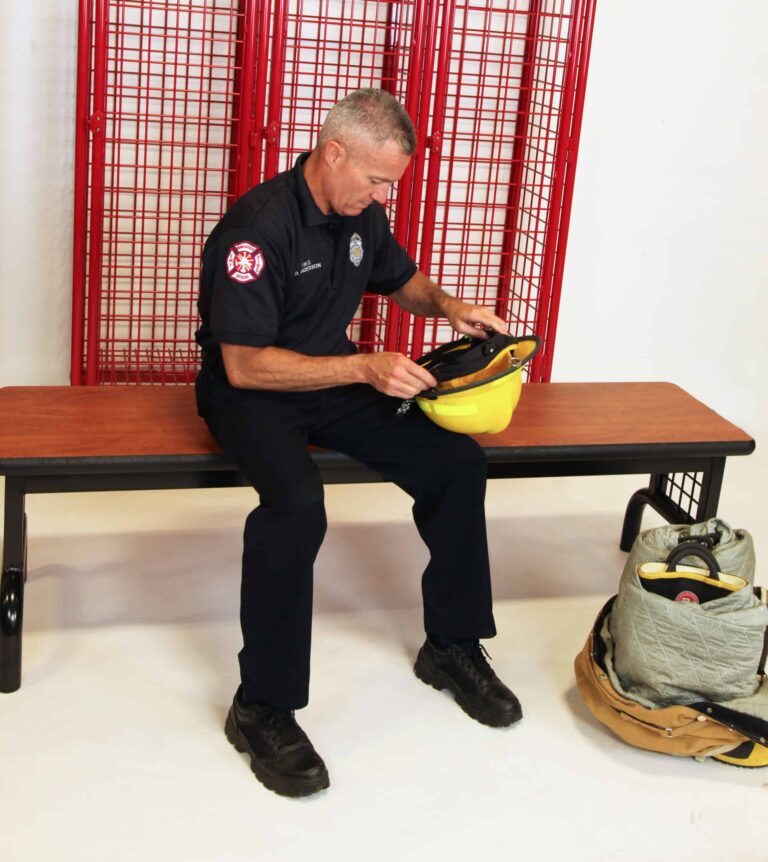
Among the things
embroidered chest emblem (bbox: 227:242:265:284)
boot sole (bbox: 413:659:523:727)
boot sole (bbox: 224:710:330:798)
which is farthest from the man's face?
→ boot sole (bbox: 224:710:330:798)

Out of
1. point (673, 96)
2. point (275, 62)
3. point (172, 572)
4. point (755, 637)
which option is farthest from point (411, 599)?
point (673, 96)

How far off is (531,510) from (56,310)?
78.1 inches

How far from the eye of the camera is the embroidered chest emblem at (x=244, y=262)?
2918 millimetres

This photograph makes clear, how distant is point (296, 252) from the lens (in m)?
3.06

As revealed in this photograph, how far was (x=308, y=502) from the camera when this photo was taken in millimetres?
2830

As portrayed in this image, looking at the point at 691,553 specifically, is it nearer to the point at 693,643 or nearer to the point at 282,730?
the point at 693,643

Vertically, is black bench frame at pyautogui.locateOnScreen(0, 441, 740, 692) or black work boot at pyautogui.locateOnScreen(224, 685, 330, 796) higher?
black bench frame at pyautogui.locateOnScreen(0, 441, 740, 692)

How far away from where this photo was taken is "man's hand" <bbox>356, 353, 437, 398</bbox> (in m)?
2.91

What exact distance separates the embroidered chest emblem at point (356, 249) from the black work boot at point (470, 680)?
102 centimetres

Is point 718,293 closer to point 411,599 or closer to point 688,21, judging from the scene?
point 688,21

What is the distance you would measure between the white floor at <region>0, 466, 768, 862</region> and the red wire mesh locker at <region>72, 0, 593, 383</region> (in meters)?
1.00

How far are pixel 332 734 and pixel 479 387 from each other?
915mm

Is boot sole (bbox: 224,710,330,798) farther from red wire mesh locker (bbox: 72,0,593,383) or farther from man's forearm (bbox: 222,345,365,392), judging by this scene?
red wire mesh locker (bbox: 72,0,593,383)

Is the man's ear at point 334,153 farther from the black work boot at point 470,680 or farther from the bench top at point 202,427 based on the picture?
the black work boot at point 470,680
